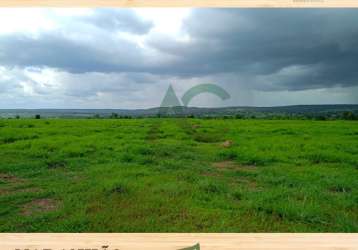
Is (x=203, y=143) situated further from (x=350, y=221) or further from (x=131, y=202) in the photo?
(x=350, y=221)

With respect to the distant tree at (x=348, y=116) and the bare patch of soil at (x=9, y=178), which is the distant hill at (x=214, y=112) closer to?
the distant tree at (x=348, y=116)

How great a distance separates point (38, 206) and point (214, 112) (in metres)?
1.19

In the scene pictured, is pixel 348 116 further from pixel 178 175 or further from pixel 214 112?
pixel 178 175

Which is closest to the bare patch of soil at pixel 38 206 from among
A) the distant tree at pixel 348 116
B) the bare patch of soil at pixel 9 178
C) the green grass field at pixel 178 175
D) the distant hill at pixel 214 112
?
the green grass field at pixel 178 175

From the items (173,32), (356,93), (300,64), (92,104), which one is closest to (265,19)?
(300,64)

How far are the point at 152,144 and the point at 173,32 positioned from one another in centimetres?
71

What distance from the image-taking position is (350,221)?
2176 millimetres

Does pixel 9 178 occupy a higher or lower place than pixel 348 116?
lower

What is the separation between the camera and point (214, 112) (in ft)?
7.91

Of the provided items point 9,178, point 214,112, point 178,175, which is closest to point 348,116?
point 214,112

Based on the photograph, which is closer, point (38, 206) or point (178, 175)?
point (38, 206)

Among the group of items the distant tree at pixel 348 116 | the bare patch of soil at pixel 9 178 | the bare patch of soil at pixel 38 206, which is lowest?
the bare patch of soil at pixel 38 206

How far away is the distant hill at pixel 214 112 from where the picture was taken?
7.87ft

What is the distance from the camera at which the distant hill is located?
7.87 feet
